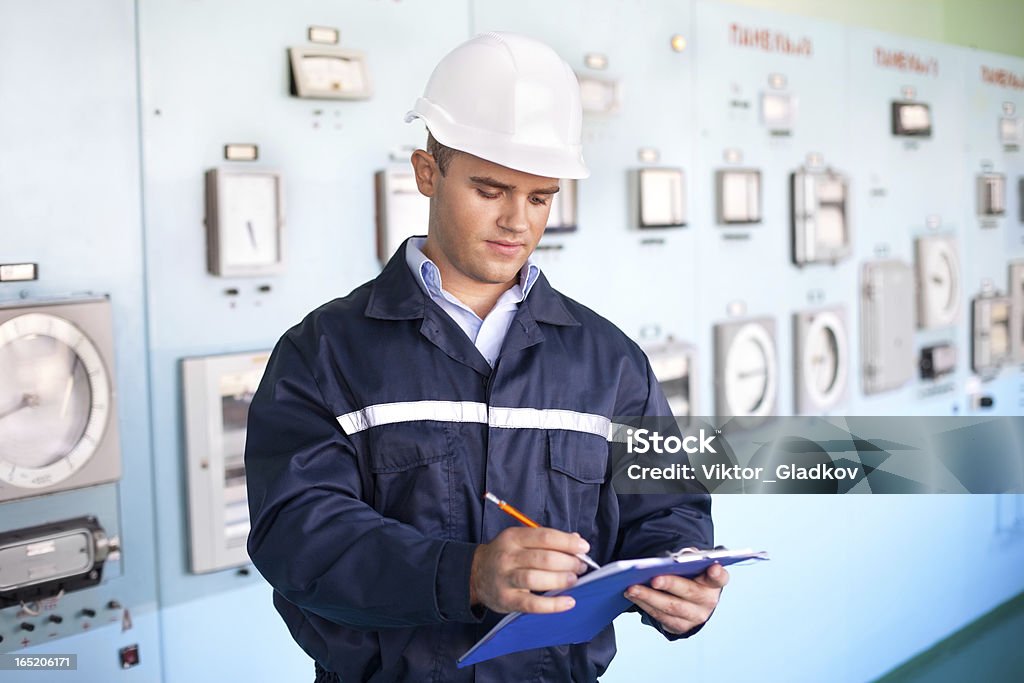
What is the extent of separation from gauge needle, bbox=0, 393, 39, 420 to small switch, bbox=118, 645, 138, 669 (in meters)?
0.63

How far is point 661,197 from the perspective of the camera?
3.51 metres

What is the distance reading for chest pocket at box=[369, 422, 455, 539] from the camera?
1.57 m

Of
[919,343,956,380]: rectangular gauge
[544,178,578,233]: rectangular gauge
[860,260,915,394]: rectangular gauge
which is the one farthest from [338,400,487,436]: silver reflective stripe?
[919,343,956,380]: rectangular gauge

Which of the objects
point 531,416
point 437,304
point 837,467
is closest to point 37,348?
point 437,304

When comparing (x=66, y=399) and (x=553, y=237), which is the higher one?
(x=553, y=237)

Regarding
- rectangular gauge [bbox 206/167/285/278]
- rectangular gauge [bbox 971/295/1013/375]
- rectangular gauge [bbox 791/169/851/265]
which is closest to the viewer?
rectangular gauge [bbox 206/167/285/278]

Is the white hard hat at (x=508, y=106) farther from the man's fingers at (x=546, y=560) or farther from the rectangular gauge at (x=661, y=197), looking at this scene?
the rectangular gauge at (x=661, y=197)

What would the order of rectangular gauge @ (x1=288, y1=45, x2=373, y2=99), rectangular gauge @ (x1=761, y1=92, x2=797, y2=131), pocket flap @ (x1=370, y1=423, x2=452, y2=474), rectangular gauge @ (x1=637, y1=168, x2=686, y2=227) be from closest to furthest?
1. pocket flap @ (x1=370, y1=423, x2=452, y2=474)
2. rectangular gauge @ (x1=288, y1=45, x2=373, y2=99)
3. rectangular gauge @ (x1=637, y1=168, x2=686, y2=227)
4. rectangular gauge @ (x1=761, y1=92, x2=797, y2=131)

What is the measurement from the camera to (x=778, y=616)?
4004 millimetres

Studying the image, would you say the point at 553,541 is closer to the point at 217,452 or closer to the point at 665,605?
the point at 665,605

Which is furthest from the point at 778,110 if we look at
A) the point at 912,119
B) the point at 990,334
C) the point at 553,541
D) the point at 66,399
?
the point at 553,541

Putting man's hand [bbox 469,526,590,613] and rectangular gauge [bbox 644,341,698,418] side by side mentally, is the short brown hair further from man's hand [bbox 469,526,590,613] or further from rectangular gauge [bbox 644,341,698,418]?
rectangular gauge [bbox 644,341,698,418]

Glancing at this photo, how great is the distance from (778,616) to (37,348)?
9.54 feet

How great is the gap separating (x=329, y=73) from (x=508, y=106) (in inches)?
47.0
